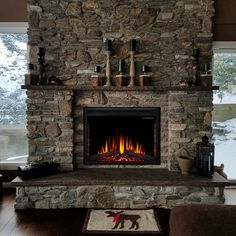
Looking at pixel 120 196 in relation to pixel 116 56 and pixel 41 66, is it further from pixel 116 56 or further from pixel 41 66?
pixel 41 66

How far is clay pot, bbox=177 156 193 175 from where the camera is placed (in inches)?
174

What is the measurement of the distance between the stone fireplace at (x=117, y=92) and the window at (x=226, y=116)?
692 mm

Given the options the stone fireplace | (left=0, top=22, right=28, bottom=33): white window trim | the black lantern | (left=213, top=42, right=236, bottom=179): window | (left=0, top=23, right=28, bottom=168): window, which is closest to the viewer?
the black lantern

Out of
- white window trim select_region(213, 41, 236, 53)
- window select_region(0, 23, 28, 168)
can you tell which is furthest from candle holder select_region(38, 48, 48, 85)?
white window trim select_region(213, 41, 236, 53)

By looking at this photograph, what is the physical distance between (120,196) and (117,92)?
1.39 metres

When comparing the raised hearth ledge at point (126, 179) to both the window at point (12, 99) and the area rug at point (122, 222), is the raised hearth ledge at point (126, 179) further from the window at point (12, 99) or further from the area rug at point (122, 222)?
the window at point (12, 99)

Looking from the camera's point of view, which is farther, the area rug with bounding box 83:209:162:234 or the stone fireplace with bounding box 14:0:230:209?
the stone fireplace with bounding box 14:0:230:209

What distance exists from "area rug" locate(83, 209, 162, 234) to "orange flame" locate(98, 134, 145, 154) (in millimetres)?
942

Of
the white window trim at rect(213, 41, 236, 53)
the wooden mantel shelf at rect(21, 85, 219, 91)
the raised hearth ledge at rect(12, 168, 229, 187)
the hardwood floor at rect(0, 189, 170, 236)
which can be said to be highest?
the white window trim at rect(213, 41, 236, 53)

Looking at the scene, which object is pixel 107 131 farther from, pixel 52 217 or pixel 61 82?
pixel 52 217

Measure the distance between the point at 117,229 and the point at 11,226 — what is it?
1130mm

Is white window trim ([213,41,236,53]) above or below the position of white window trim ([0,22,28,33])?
below

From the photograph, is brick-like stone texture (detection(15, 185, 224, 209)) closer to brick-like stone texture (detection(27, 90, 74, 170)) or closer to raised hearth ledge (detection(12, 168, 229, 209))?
raised hearth ledge (detection(12, 168, 229, 209))

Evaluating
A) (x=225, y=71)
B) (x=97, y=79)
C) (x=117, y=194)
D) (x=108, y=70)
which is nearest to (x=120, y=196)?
(x=117, y=194)
